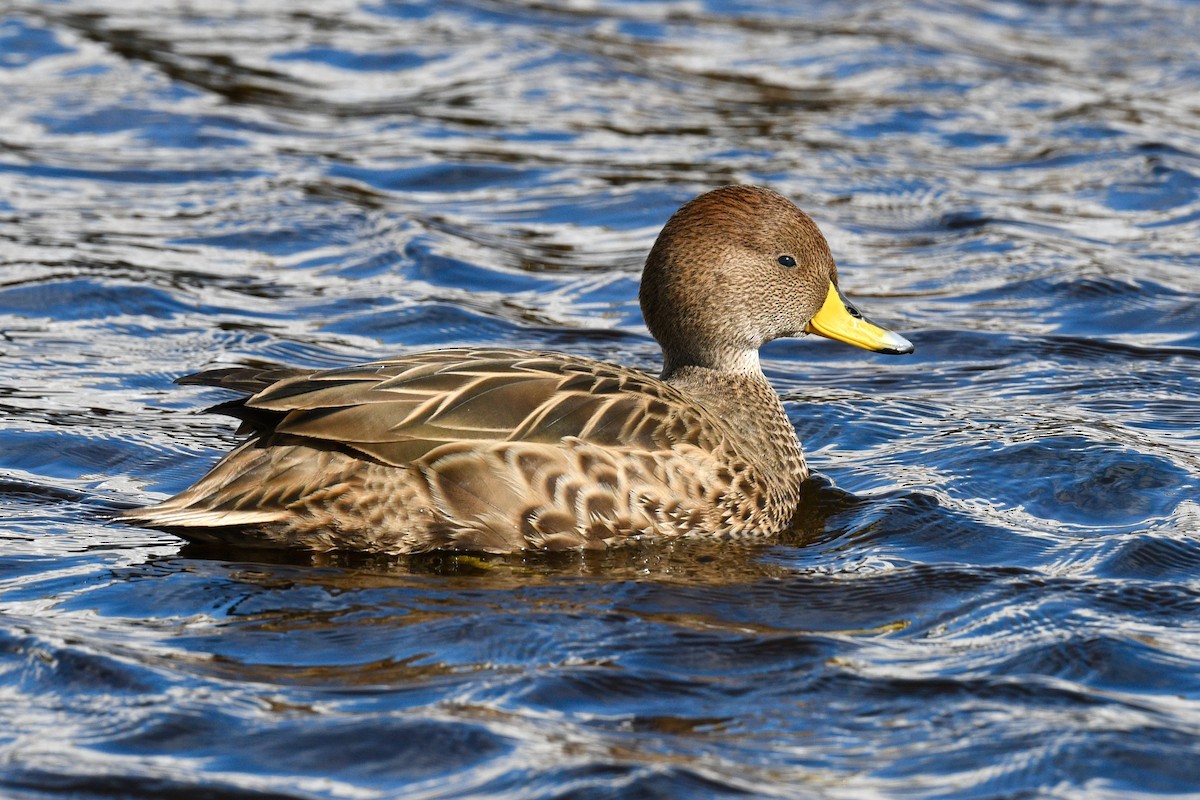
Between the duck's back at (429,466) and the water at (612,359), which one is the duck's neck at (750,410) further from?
the duck's back at (429,466)

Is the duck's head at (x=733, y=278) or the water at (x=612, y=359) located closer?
the water at (x=612, y=359)

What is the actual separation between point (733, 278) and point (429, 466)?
5.88 feet

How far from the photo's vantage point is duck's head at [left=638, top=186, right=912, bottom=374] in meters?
7.45

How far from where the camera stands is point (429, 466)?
635 cm

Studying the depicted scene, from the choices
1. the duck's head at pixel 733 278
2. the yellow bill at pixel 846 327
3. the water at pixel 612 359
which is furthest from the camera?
the yellow bill at pixel 846 327

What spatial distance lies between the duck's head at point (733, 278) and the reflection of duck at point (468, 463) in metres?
0.63

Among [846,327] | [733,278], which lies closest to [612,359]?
[846,327]

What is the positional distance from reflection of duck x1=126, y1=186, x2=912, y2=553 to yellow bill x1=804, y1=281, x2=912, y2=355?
104cm

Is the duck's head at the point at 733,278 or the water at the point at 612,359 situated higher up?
the duck's head at the point at 733,278

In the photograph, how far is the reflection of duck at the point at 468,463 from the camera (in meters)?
6.32

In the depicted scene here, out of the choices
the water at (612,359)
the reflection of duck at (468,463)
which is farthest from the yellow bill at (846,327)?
the reflection of duck at (468,463)

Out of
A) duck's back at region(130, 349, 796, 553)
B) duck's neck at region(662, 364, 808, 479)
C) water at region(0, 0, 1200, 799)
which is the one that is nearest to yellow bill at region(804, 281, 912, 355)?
duck's neck at region(662, 364, 808, 479)

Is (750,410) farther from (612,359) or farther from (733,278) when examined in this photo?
(612,359)

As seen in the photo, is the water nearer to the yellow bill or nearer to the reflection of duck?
the reflection of duck
